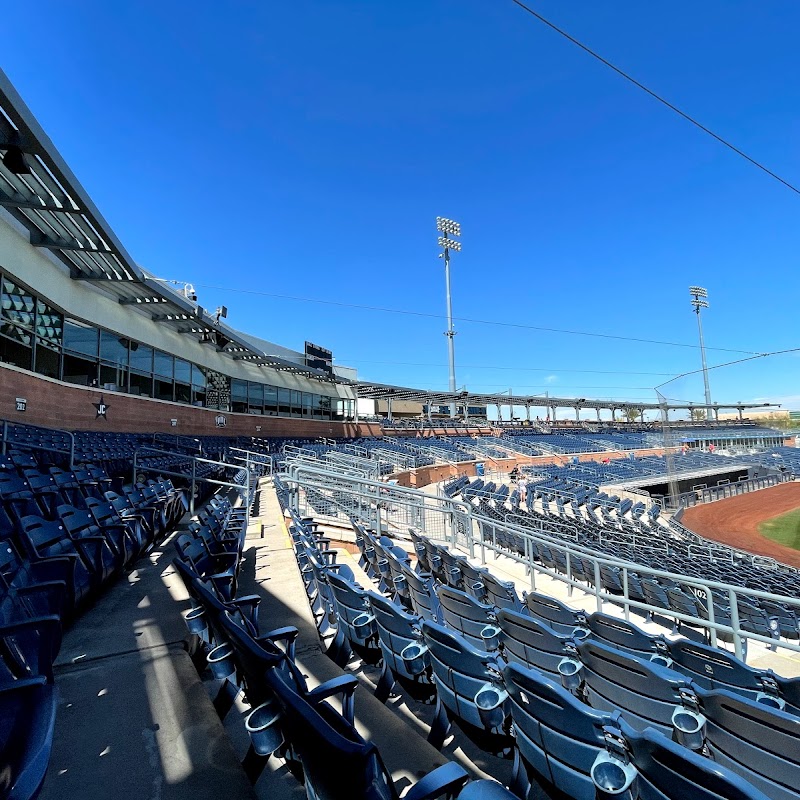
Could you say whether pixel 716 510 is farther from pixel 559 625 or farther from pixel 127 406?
pixel 127 406

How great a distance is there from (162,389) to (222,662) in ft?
70.9

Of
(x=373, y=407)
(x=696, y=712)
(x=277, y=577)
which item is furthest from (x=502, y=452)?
(x=696, y=712)

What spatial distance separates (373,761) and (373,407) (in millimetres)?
48459

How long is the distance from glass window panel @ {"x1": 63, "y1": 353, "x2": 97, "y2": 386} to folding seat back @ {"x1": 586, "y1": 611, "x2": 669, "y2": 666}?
59.0 ft

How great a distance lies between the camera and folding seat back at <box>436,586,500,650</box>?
12.1ft

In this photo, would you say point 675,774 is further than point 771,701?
No

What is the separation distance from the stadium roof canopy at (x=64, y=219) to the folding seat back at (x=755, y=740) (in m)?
10.8

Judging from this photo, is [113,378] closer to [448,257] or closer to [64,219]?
[64,219]

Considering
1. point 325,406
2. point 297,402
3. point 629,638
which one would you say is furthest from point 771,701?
point 325,406

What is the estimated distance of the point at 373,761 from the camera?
134 cm

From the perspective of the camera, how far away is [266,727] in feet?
6.31

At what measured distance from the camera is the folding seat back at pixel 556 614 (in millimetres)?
4214

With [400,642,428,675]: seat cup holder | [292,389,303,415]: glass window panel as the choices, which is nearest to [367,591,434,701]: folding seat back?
[400,642,428,675]: seat cup holder

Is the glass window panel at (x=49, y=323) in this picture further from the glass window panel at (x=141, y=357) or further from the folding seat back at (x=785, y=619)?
the folding seat back at (x=785, y=619)
